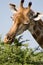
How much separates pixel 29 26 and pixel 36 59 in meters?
2.53

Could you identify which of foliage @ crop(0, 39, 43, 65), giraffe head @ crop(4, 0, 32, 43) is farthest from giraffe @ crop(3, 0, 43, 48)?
foliage @ crop(0, 39, 43, 65)

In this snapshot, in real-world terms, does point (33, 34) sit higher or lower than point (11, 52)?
lower

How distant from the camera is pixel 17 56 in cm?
362

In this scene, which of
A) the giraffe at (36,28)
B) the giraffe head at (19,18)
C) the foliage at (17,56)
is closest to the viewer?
the foliage at (17,56)

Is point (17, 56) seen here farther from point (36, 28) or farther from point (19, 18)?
point (36, 28)

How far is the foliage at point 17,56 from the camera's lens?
3.55 meters

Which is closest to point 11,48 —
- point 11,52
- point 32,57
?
point 11,52

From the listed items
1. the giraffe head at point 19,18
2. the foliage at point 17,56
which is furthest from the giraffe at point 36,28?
the foliage at point 17,56

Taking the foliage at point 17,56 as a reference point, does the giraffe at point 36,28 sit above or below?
below

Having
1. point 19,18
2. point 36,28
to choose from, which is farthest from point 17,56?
point 36,28

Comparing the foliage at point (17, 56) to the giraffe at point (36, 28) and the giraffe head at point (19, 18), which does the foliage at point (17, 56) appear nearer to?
the giraffe head at point (19, 18)

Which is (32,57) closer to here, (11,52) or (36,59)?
(36,59)

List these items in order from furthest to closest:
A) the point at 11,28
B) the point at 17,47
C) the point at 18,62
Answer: the point at 11,28 < the point at 17,47 < the point at 18,62

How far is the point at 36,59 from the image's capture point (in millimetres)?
3756
